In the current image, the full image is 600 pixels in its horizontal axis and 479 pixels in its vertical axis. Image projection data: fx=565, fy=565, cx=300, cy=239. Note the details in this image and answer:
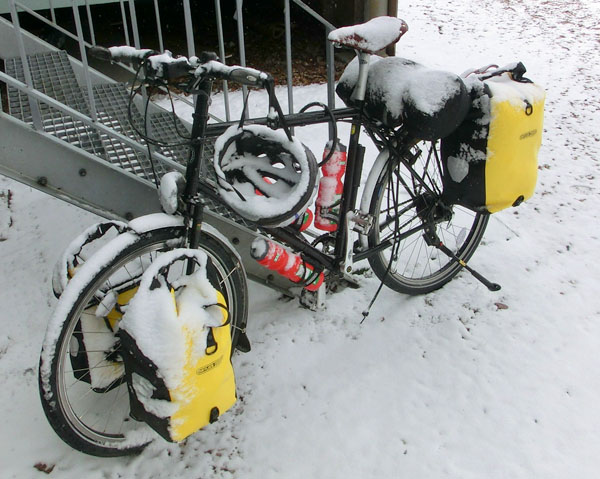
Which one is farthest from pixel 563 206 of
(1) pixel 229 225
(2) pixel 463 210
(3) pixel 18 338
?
(3) pixel 18 338

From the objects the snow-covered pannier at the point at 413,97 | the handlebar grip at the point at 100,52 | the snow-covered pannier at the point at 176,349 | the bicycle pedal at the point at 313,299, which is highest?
the handlebar grip at the point at 100,52

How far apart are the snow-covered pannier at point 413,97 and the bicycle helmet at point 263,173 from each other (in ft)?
1.66

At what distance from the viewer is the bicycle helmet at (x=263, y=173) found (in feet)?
6.95

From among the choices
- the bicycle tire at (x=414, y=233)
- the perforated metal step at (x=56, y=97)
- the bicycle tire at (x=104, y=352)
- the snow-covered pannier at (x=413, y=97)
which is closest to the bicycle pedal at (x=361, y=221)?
the bicycle tire at (x=414, y=233)

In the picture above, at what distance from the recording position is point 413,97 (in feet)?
7.80

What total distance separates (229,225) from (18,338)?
49.8 inches

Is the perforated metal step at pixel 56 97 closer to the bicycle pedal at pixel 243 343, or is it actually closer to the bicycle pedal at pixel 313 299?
the bicycle pedal at pixel 243 343

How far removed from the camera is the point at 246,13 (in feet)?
22.3

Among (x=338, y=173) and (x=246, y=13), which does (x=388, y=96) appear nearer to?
(x=338, y=173)

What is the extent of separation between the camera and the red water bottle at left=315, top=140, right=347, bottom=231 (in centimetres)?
248

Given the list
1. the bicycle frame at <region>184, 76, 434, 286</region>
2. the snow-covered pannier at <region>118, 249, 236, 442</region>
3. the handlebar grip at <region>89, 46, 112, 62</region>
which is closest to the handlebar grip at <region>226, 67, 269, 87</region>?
the bicycle frame at <region>184, 76, 434, 286</region>

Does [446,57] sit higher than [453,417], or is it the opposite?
[446,57]

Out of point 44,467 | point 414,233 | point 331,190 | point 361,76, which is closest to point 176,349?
point 44,467

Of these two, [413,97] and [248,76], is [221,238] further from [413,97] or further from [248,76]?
[413,97]
